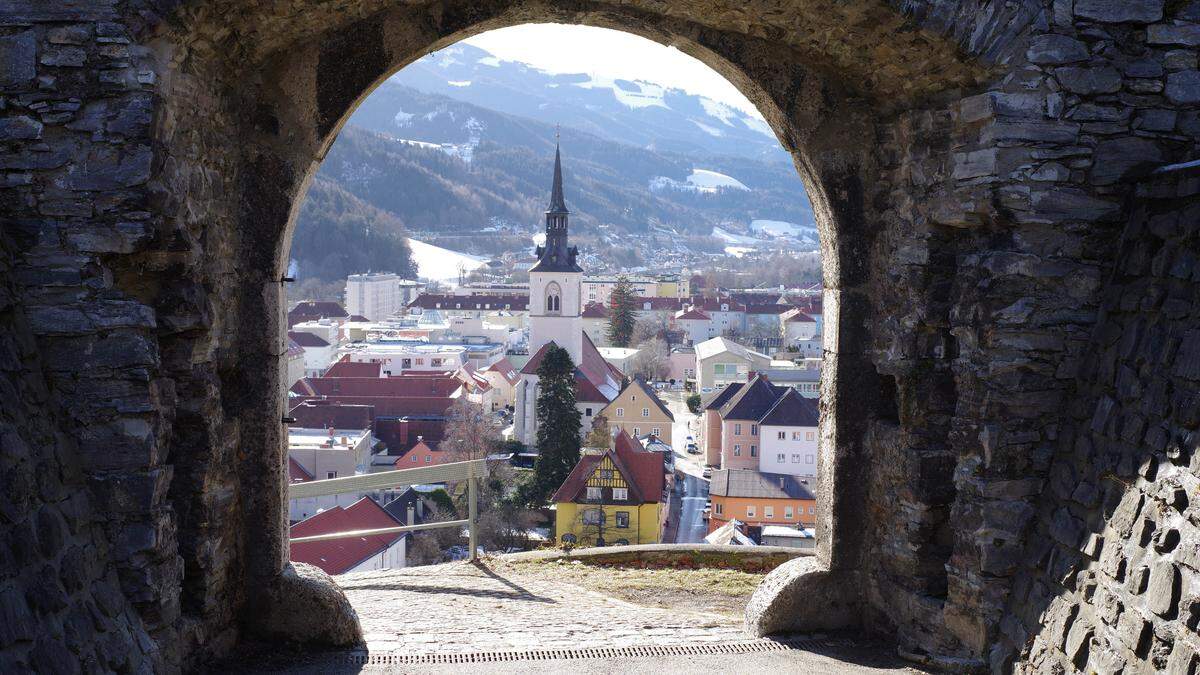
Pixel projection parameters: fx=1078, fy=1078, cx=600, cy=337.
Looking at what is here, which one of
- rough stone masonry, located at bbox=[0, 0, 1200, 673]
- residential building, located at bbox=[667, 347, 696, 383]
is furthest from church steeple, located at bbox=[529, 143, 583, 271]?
rough stone masonry, located at bbox=[0, 0, 1200, 673]

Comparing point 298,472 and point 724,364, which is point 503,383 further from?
point 298,472

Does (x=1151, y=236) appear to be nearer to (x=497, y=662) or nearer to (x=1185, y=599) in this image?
(x=1185, y=599)

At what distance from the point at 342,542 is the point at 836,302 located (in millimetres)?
9612

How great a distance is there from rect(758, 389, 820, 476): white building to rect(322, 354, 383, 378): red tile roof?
19373 millimetres

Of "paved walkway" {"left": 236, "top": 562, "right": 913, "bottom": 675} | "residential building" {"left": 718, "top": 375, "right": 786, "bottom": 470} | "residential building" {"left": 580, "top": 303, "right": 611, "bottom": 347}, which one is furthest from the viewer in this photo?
"residential building" {"left": 580, "top": 303, "right": 611, "bottom": 347}

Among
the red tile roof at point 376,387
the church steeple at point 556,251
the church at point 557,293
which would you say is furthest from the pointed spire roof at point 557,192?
the red tile roof at point 376,387

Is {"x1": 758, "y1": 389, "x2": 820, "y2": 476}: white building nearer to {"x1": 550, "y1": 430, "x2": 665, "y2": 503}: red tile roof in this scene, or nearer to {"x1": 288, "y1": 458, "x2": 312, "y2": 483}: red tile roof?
{"x1": 550, "y1": 430, "x2": 665, "y2": 503}: red tile roof

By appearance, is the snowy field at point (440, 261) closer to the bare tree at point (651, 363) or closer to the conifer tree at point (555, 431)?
the bare tree at point (651, 363)

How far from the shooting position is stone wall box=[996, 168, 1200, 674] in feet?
10.6

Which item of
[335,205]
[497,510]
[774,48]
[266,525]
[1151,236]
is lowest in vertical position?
[497,510]

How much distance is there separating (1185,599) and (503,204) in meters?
126

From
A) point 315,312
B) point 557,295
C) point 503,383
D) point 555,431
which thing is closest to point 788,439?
point 555,431

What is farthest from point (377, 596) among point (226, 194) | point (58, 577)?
point (58, 577)

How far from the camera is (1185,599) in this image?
10.1 ft
